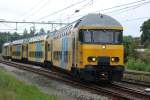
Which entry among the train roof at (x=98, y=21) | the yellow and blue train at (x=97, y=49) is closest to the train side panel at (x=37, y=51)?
the train roof at (x=98, y=21)

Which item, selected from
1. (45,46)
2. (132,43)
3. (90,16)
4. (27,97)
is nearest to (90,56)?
(90,16)

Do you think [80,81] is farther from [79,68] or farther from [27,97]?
[27,97]

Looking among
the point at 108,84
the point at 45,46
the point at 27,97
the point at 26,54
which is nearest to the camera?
the point at 27,97

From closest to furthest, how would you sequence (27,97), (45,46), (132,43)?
(27,97) < (45,46) < (132,43)

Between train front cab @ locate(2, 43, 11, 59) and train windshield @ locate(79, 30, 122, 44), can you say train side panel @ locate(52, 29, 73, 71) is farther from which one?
train front cab @ locate(2, 43, 11, 59)

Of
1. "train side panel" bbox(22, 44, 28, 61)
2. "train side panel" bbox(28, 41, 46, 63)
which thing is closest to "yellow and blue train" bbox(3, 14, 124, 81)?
"train side panel" bbox(28, 41, 46, 63)

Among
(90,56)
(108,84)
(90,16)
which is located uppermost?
(90,16)

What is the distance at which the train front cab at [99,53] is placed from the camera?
22.2 m

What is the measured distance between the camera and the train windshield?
2250 cm

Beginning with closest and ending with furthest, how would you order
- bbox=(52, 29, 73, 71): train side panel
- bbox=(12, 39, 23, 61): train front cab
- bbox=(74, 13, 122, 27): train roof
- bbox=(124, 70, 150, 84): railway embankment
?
bbox=(74, 13, 122, 27): train roof, bbox=(52, 29, 73, 71): train side panel, bbox=(124, 70, 150, 84): railway embankment, bbox=(12, 39, 23, 61): train front cab

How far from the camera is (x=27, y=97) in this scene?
51.1 ft

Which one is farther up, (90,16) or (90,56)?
(90,16)

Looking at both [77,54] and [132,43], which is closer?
[77,54]

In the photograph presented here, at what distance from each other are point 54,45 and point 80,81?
815 centimetres
